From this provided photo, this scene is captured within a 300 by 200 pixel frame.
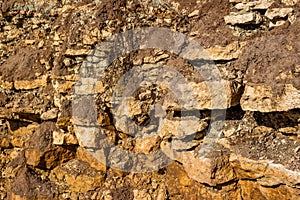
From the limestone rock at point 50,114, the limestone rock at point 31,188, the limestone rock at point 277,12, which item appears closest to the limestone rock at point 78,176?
the limestone rock at point 31,188

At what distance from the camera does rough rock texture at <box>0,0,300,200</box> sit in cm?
402

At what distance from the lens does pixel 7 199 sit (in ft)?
19.0

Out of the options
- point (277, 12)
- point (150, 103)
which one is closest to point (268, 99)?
point (277, 12)

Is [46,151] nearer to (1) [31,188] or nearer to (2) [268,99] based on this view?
(1) [31,188]

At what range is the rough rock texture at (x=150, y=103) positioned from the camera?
4016mm

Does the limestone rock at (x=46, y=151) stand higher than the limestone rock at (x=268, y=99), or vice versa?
the limestone rock at (x=268, y=99)

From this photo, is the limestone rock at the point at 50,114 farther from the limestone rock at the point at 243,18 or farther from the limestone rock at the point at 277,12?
the limestone rock at the point at 277,12

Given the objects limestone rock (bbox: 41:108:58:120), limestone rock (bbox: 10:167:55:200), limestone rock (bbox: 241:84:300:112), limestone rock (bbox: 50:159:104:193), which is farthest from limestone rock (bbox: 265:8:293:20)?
limestone rock (bbox: 10:167:55:200)

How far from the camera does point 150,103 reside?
4793mm

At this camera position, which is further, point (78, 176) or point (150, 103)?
point (78, 176)

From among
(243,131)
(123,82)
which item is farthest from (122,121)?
(243,131)

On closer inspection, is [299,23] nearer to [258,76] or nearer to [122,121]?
[258,76]

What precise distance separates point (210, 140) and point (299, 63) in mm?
1313

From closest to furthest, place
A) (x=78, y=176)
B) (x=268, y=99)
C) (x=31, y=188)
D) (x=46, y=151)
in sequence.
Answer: (x=268, y=99) < (x=78, y=176) < (x=46, y=151) < (x=31, y=188)
